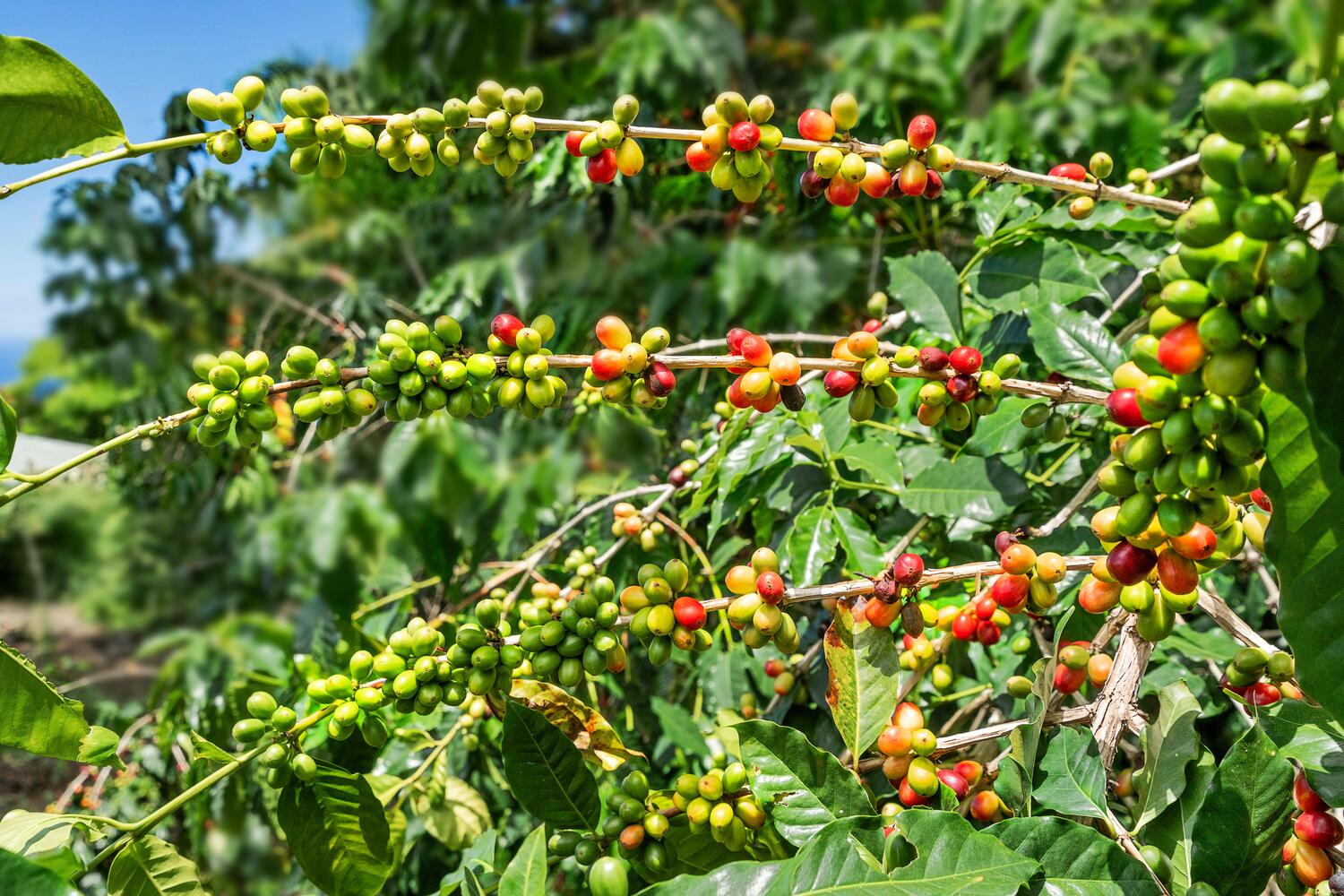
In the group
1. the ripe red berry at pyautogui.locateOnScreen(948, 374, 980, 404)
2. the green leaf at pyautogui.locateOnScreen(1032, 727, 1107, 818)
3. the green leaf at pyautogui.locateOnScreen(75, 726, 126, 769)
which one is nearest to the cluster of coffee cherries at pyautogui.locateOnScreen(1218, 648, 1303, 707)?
the green leaf at pyautogui.locateOnScreen(1032, 727, 1107, 818)

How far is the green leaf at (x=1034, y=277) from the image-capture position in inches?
28.8

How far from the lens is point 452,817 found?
892 millimetres

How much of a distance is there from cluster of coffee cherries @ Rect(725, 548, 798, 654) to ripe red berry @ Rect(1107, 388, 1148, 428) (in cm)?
19

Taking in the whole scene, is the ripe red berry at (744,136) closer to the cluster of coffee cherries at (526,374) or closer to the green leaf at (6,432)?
the cluster of coffee cherries at (526,374)

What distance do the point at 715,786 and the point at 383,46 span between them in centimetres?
266

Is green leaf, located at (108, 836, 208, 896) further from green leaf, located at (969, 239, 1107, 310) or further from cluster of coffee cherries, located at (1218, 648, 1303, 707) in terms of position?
green leaf, located at (969, 239, 1107, 310)

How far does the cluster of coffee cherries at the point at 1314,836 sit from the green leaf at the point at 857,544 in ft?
1.01

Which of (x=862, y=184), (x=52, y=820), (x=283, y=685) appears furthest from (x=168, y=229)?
(x=862, y=184)

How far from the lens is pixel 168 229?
2699 mm

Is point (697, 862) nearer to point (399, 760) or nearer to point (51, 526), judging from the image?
point (399, 760)

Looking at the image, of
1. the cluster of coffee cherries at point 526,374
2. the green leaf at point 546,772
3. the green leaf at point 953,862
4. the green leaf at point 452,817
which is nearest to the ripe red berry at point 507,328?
the cluster of coffee cherries at point 526,374

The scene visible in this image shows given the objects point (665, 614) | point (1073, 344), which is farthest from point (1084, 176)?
point (665, 614)

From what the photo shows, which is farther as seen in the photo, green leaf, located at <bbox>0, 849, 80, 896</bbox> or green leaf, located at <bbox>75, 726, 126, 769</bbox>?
green leaf, located at <bbox>75, 726, 126, 769</bbox>

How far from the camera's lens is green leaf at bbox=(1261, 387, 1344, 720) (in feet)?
0.98
